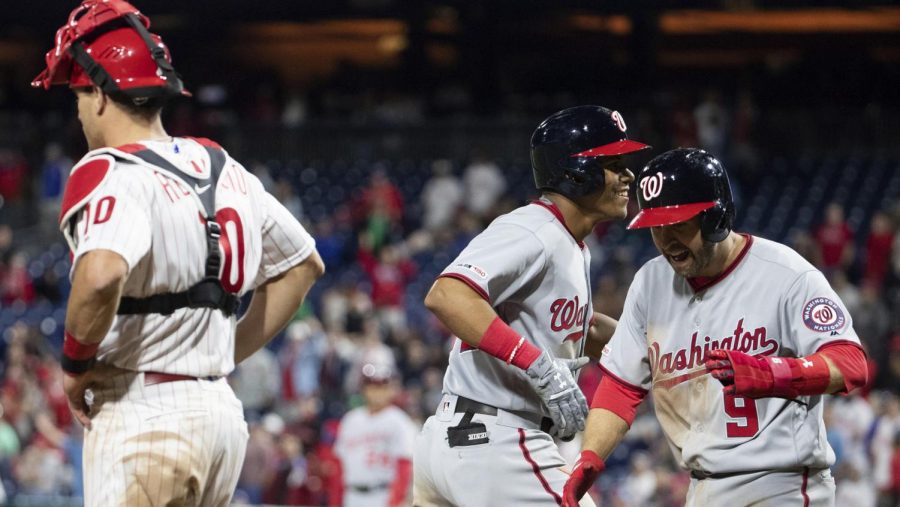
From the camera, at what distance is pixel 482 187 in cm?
1598

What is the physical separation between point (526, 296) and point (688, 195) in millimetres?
631

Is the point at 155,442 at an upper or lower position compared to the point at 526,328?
upper

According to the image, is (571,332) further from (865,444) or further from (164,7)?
(164,7)

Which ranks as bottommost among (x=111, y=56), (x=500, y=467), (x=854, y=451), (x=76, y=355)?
(x=854, y=451)

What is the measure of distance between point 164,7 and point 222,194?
59.3 ft

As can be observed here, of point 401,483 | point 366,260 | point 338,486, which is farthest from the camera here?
point 366,260

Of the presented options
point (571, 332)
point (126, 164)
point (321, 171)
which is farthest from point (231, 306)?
point (321, 171)

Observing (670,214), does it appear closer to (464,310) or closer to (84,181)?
(464,310)

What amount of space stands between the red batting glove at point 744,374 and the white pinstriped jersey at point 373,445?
5.29 m

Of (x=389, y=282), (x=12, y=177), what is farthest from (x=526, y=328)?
(x=12, y=177)

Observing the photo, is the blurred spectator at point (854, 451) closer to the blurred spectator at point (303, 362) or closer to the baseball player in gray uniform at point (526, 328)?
the blurred spectator at point (303, 362)

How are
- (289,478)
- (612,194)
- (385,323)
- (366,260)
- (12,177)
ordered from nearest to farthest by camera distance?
1. (612,194)
2. (289,478)
3. (385,323)
4. (366,260)
5. (12,177)

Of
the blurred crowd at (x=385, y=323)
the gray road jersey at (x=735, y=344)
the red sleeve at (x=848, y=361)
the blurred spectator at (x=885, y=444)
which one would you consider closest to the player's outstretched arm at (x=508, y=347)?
the gray road jersey at (x=735, y=344)

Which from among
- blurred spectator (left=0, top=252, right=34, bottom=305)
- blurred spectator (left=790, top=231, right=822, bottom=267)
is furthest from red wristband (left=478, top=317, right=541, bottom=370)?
blurred spectator (left=0, top=252, right=34, bottom=305)
